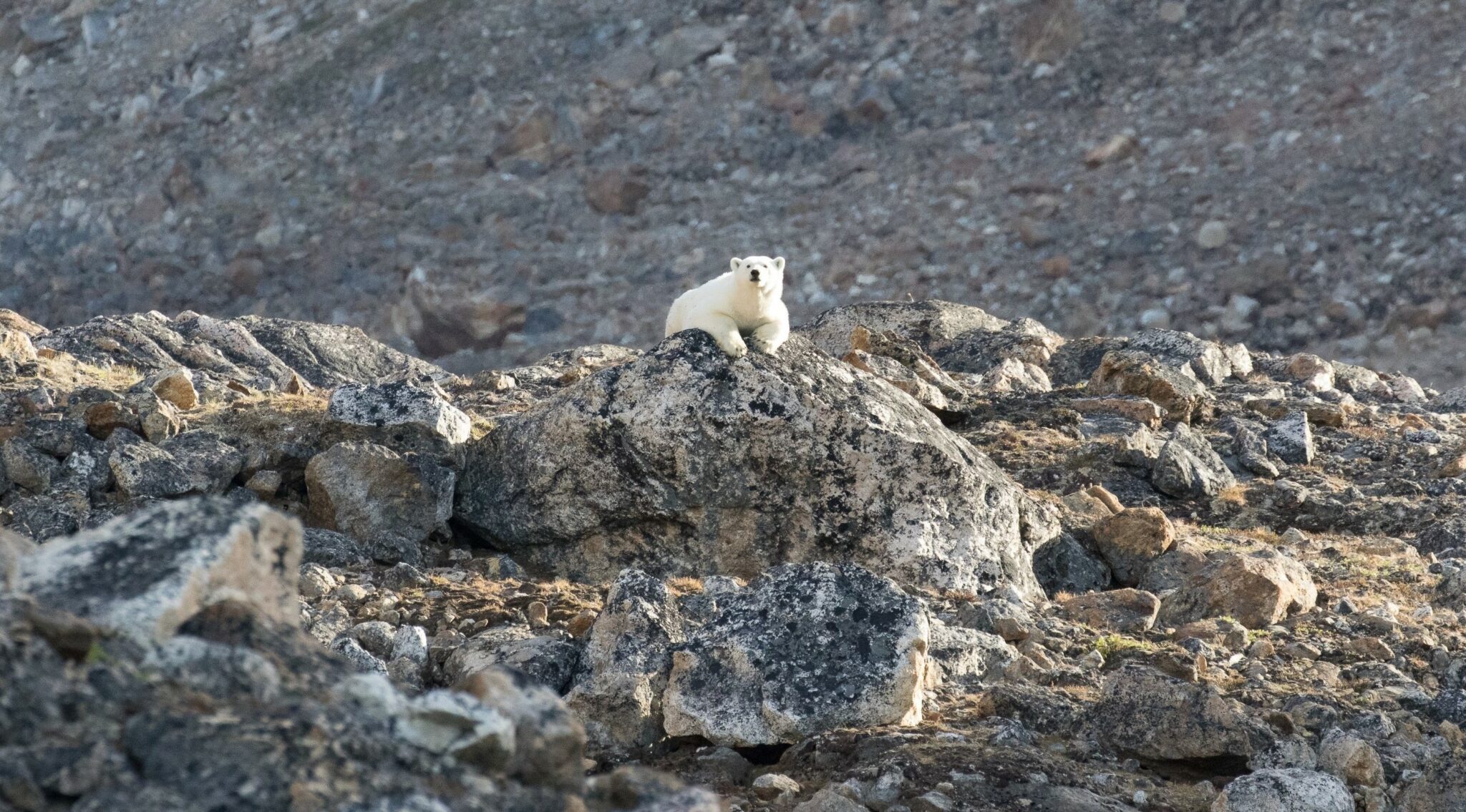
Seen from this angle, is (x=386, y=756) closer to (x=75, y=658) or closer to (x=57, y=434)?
(x=75, y=658)

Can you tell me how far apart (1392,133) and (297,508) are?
18255mm

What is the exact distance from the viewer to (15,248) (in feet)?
85.3

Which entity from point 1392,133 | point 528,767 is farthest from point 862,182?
point 528,767

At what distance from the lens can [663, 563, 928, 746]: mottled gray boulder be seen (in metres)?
6.09

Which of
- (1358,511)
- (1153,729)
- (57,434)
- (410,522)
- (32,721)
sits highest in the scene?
(32,721)

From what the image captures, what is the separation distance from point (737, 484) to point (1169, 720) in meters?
3.02

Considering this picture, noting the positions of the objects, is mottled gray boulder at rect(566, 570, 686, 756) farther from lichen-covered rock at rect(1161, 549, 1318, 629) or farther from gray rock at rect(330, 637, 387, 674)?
lichen-covered rock at rect(1161, 549, 1318, 629)

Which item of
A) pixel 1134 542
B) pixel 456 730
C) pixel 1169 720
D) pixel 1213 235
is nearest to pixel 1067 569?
pixel 1134 542

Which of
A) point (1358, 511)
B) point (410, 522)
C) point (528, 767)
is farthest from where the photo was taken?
point (1358, 511)

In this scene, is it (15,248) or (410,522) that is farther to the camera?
(15,248)

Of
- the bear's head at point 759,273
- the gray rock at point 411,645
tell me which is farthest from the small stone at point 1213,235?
the gray rock at point 411,645

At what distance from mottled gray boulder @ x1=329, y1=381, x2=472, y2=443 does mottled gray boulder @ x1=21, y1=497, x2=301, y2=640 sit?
5745mm

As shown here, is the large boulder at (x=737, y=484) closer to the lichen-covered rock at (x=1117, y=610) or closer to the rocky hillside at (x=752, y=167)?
the lichen-covered rock at (x=1117, y=610)

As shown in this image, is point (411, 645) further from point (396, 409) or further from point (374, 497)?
point (396, 409)
